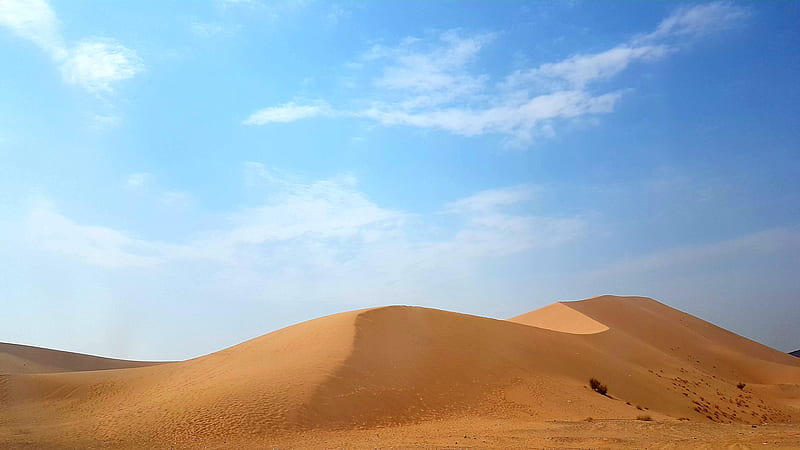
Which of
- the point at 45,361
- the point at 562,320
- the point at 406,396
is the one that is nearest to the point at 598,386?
the point at 406,396

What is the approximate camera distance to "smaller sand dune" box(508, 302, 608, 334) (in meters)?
40.2

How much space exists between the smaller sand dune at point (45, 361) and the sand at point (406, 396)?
15.7 metres

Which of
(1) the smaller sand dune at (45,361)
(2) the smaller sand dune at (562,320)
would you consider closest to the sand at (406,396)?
(2) the smaller sand dune at (562,320)

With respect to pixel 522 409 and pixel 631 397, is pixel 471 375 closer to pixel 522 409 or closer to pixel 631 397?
pixel 522 409

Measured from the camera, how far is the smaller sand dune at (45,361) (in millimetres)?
40906

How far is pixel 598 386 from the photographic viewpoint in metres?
25.9

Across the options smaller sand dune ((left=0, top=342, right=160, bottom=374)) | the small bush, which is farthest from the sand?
smaller sand dune ((left=0, top=342, right=160, bottom=374))

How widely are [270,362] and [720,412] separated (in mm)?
21629

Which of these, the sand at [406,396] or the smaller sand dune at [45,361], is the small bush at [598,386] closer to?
the sand at [406,396]

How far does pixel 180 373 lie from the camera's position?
2641 centimetres

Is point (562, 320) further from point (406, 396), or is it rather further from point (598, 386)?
point (406, 396)

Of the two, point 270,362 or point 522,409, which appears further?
point 270,362

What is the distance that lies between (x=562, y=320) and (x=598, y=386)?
63.4ft

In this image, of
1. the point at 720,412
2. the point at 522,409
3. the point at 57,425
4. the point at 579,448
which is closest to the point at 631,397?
the point at 720,412
